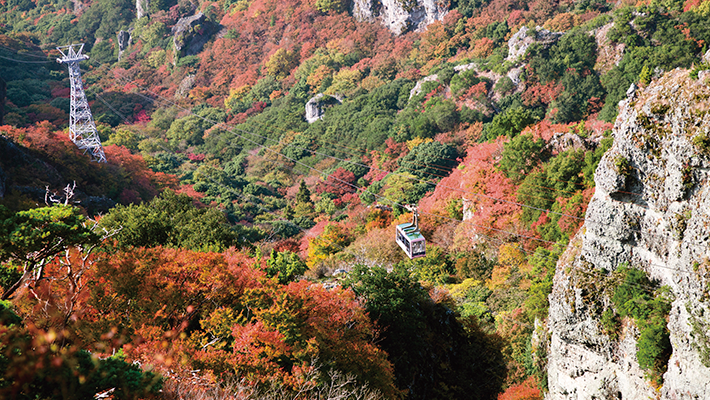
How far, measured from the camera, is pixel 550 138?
31188mm

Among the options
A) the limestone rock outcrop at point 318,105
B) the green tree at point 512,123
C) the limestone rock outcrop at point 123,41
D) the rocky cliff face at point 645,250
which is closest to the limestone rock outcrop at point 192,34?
the limestone rock outcrop at point 123,41

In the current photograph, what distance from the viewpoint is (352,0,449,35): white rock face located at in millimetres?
75688

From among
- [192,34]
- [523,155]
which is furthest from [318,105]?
[523,155]

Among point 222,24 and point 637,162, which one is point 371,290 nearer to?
point 637,162

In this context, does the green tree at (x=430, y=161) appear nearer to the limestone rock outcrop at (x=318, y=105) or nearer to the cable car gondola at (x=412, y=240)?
the limestone rock outcrop at (x=318, y=105)

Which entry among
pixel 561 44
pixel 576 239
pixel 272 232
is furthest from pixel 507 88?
pixel 576 239

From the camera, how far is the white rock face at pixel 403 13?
75688 mm

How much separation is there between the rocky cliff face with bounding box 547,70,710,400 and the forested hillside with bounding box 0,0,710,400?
1.23m

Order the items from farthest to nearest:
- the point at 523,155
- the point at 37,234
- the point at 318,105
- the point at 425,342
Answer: the point at 318,105, the point at 523,155, the point at 425,342, the point at 37,234

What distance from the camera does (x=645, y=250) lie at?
18.0m

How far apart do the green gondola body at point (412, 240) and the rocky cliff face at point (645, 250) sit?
5.90 m

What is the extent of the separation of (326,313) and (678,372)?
12.0 m

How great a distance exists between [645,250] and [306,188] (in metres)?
38.9

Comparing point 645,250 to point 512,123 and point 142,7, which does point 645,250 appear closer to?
point 512,123
